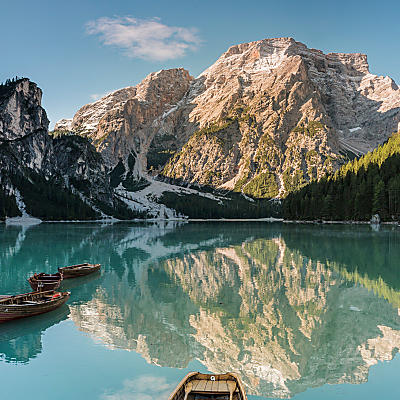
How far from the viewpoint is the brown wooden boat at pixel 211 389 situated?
1129 cm

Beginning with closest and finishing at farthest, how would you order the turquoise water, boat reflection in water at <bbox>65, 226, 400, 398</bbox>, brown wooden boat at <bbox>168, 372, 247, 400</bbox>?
brown wooden boat at <bbox>168, 372, 247, 400</bbox>
the turquoise water
boat reflection in water at <bbox>65, 226, 400, 398</bbox>

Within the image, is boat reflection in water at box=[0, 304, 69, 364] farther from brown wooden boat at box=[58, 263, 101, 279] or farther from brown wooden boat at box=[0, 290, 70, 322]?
brown wooden boat at box=[58, 263, 101, 279]

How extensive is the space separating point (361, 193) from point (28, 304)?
119 meters

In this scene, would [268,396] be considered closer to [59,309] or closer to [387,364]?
[387,364]

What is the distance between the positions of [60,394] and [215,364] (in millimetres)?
5824

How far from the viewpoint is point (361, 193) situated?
12381 centimetres

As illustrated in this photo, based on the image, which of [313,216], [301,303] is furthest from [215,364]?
[313,216]

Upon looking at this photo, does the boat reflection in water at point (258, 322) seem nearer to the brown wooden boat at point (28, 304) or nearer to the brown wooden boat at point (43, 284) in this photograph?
the brown wooden boat at point (28, 304)

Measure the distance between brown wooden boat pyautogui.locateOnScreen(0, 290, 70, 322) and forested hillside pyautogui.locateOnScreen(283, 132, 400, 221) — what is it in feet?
361

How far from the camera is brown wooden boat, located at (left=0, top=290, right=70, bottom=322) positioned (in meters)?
20.6

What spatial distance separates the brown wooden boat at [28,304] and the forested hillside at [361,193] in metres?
110

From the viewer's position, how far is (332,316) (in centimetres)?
2188

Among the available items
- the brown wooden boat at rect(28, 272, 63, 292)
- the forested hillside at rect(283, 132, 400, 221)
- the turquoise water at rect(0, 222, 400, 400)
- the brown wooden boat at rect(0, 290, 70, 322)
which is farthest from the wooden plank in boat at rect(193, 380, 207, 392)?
the forested hillside at rect(283, 132, 400, 221)

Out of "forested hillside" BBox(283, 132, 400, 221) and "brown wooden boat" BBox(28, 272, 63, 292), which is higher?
"forested hillside" BBox(283, 132, 400, 221)
